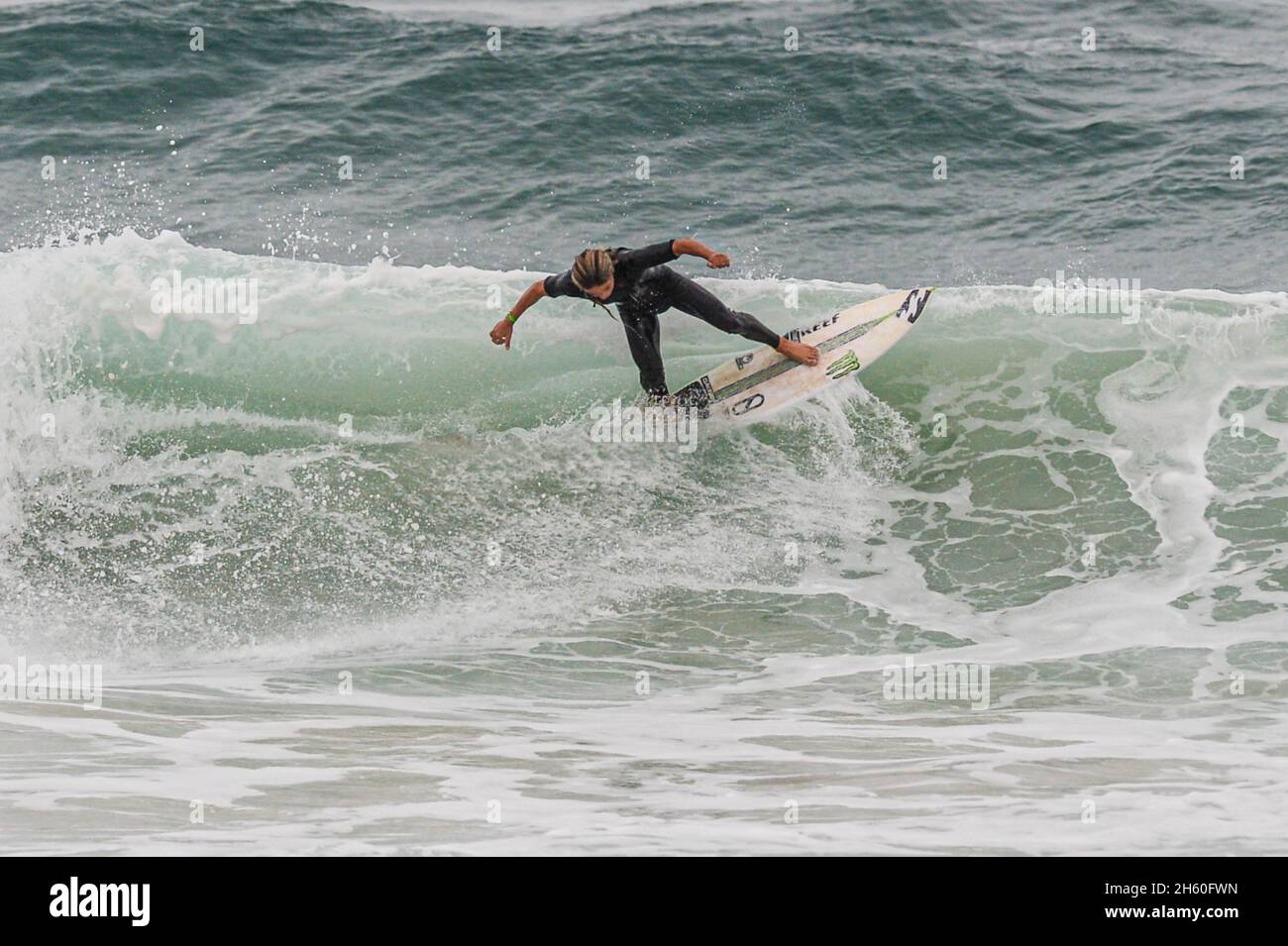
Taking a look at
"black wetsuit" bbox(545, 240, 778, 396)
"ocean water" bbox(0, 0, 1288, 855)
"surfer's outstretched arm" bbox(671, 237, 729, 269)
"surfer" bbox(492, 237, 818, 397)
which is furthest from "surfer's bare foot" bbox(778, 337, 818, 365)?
"surfer's outstretched arm" bbox(671, 237, 729, 269)

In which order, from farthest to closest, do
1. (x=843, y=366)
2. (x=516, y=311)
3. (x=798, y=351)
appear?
(x=843, y=366)
(x=798, y=351)
(x=516, y=311)

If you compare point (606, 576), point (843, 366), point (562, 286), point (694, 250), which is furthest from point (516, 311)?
point (843, 366)

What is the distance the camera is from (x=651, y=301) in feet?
31.6

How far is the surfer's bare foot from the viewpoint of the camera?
33.0 ft

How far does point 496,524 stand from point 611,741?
3.14 meters

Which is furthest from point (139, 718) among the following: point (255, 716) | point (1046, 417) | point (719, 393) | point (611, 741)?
point (1046, 417)

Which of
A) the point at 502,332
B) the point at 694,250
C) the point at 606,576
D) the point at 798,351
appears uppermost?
the point at 694,250

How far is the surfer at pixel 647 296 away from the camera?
29.0 feet

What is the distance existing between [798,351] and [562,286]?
1.95 meters

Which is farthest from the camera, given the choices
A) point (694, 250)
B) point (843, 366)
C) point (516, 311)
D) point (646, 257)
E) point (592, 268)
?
point (843, 366)

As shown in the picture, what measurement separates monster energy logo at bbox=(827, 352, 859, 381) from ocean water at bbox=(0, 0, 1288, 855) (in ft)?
1.11

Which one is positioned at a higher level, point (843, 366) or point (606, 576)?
point (843, 366)

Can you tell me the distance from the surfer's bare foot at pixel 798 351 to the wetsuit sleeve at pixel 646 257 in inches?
50.6

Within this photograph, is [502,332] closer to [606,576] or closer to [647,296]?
[647,296]
